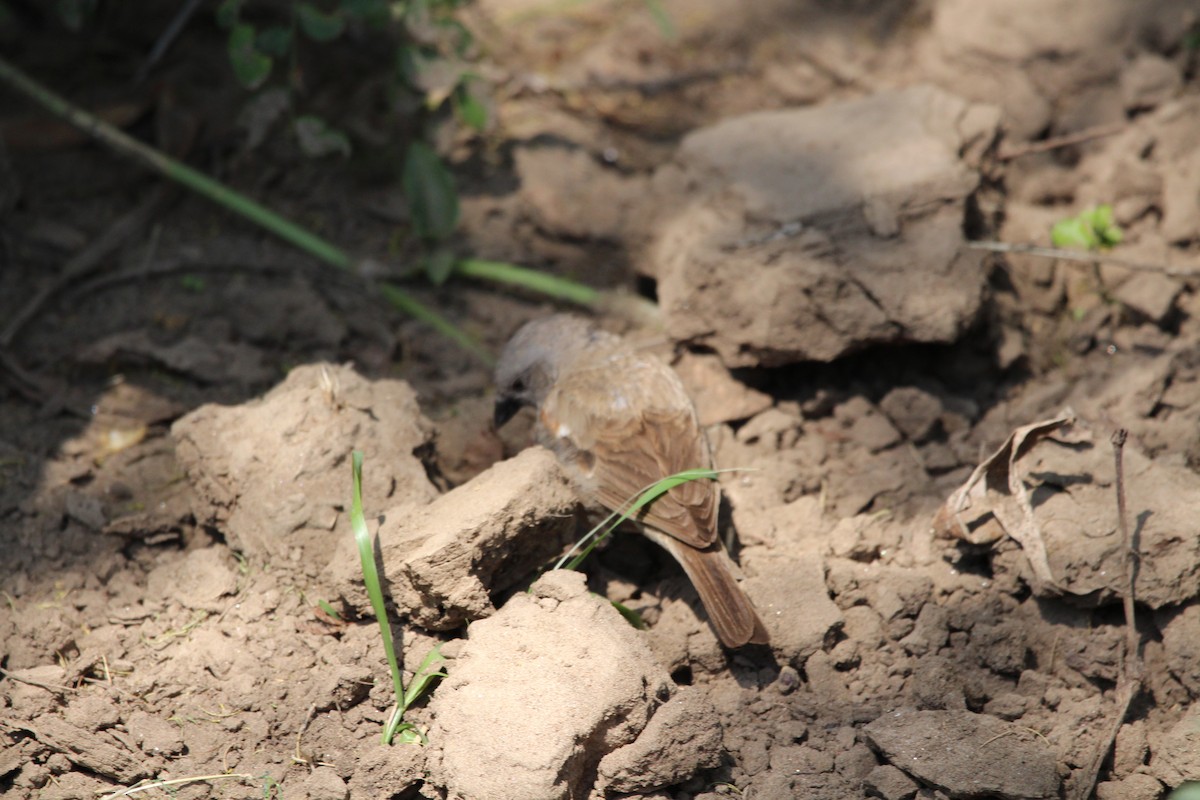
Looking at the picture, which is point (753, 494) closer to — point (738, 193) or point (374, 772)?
point (738, 193)

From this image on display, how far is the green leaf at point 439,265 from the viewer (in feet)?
17.8

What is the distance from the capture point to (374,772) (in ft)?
10.6

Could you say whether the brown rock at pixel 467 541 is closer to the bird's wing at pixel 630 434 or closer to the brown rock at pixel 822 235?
the bird's wing at pixel 630 434

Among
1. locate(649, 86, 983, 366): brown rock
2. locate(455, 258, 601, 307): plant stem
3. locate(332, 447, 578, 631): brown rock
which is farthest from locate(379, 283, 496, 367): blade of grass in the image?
locate(332, 447, 578, 631): brown rock

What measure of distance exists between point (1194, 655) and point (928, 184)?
228 cm

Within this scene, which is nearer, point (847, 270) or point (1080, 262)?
point (847, 270)

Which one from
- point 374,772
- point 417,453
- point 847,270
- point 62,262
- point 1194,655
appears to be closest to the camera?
point 374,772

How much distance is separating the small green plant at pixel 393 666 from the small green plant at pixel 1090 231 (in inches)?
139

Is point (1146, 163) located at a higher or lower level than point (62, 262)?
lower

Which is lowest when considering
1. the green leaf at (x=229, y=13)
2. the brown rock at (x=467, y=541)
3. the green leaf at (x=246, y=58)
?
the brown rock at (x=467, y=541)

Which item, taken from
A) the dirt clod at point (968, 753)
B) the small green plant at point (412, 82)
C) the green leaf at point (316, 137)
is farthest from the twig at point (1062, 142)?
the green leaf at point (316, 137)

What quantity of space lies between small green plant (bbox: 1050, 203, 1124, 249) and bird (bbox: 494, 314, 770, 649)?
206 centimetres

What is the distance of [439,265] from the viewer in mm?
5441

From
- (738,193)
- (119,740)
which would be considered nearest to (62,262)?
(119,740)
